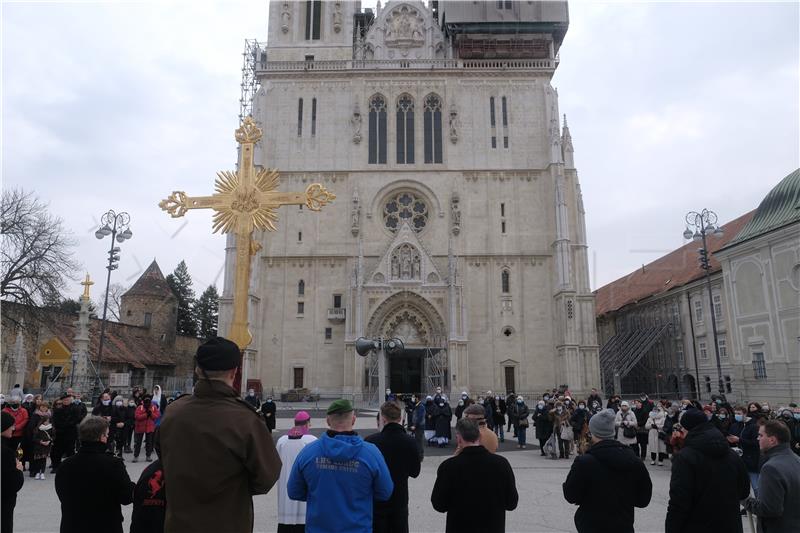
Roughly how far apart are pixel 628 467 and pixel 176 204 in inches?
409

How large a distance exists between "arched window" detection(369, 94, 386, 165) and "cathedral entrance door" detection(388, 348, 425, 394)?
1323 cm

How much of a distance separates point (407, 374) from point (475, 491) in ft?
105

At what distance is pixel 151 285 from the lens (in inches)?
Answer: 2007

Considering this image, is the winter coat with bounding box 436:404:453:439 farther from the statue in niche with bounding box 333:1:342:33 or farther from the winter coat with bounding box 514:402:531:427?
the statue in niche with bounding box 333:1:342:33

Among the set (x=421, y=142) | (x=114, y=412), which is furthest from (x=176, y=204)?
(x=421, y=142)

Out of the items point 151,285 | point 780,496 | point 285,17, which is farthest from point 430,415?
point 151,285

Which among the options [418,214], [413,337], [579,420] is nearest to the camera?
[579,420]

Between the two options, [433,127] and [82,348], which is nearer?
[82,348]

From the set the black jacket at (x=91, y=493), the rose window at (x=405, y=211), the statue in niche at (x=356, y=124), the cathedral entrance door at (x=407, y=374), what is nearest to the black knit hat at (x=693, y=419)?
the black jacket at (x=91, y=493)

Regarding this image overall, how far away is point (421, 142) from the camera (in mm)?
37531

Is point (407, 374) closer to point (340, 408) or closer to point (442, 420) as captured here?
point (442, 420)

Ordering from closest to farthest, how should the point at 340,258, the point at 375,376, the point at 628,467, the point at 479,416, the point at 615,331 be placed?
the point at 628,467 → the point at 479,416 → the point at 375,376 → the point at 340,258 → the point at 615,331

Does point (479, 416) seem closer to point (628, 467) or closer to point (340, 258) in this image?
point (628, 467)

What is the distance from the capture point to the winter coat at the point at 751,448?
8.29 meters
